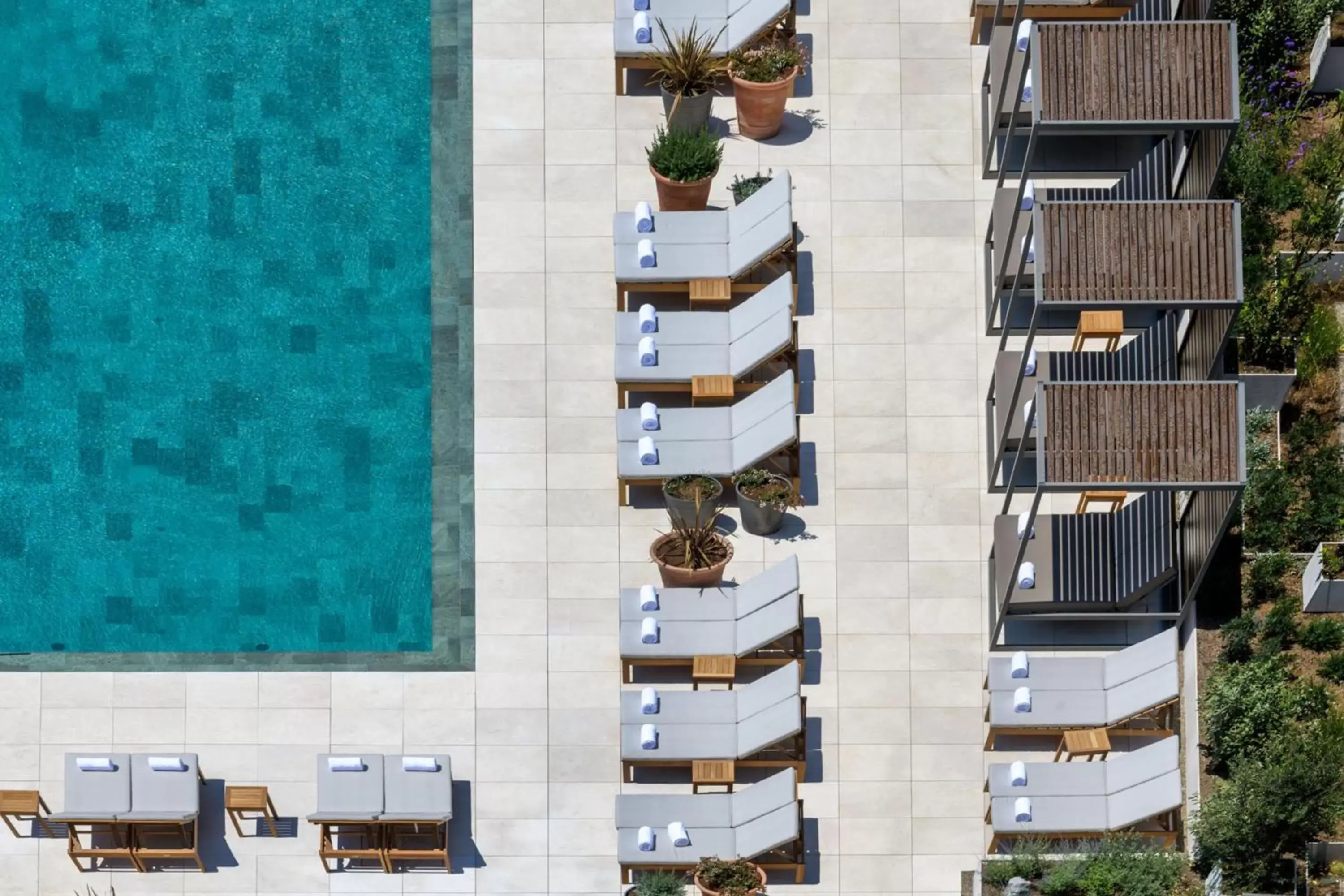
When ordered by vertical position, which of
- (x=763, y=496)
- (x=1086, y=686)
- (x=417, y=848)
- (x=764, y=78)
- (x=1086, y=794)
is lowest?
(x=417, y=848)

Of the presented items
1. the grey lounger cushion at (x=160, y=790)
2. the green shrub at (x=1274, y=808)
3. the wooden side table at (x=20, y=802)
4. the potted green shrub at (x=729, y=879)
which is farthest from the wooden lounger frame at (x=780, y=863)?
the wooden side table at (x=20, y=802)

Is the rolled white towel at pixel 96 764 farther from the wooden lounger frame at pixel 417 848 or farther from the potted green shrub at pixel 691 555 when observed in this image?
the potted green shrub at pixel 691 555

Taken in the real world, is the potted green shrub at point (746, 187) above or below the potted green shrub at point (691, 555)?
above

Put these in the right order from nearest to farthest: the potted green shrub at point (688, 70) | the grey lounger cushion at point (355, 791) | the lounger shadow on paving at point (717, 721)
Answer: the grey lounger cushion at point (355, 791)
the lounger shadow on paving at point (717, 721)
the potted green shrub at point (688, 70)

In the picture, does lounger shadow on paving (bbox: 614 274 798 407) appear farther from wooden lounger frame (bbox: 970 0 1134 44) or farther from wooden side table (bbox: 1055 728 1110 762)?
wooden side table (bbox: 1055 728 1110 762)

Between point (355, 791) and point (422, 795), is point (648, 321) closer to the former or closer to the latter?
point (422, 795)

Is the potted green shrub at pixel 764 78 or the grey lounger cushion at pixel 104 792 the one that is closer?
the grey lounger cushion at pixel 104 792

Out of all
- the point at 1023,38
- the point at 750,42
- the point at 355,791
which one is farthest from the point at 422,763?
the point at 1023,38
